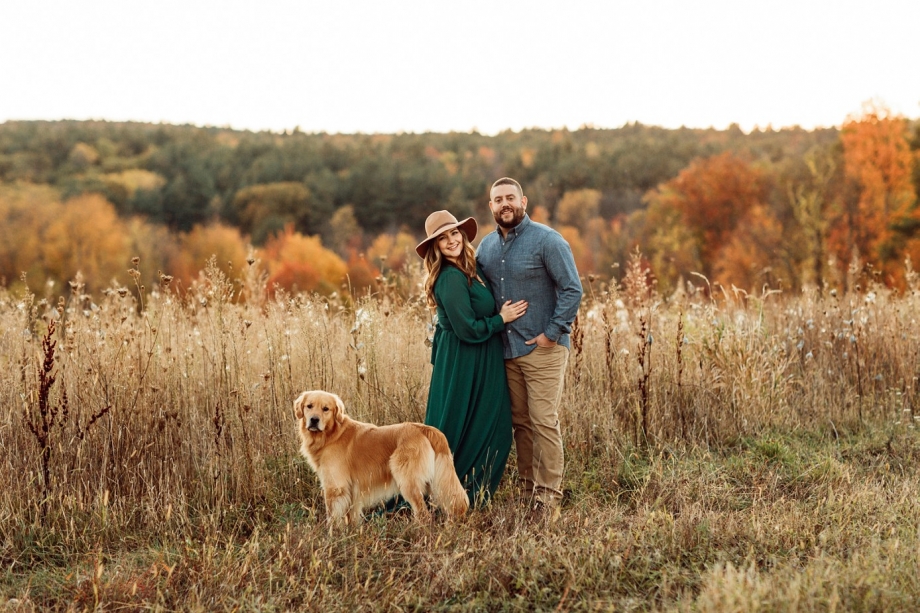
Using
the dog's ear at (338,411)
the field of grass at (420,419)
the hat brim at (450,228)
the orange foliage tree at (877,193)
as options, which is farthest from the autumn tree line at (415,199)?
the dog's ear at (338,411)

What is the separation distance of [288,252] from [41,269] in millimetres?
13162

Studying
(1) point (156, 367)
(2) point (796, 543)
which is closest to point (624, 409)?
(2) point (796, 543)

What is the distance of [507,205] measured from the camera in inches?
196

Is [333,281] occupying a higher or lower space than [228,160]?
lower

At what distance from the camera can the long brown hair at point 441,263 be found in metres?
4.89

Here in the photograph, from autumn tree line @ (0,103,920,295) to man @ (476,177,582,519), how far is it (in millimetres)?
27006

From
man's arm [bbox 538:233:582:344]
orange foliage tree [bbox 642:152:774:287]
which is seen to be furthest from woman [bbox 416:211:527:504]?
orange foliage tree [bbox 642:152:774:287]

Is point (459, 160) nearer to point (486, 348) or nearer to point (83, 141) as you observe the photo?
point (83, 141)

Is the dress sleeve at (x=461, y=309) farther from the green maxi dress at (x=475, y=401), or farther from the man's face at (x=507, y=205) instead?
the man's face at (x=507, y=205)

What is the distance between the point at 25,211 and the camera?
140 feet

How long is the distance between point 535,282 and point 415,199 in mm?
52295

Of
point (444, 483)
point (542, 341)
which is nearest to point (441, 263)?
point (542, 341)

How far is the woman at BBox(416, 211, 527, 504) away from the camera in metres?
4.89

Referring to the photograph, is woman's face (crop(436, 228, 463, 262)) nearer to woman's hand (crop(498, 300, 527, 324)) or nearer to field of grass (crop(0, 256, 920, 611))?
woman's hand (crop(498, 300, 527, 324))
